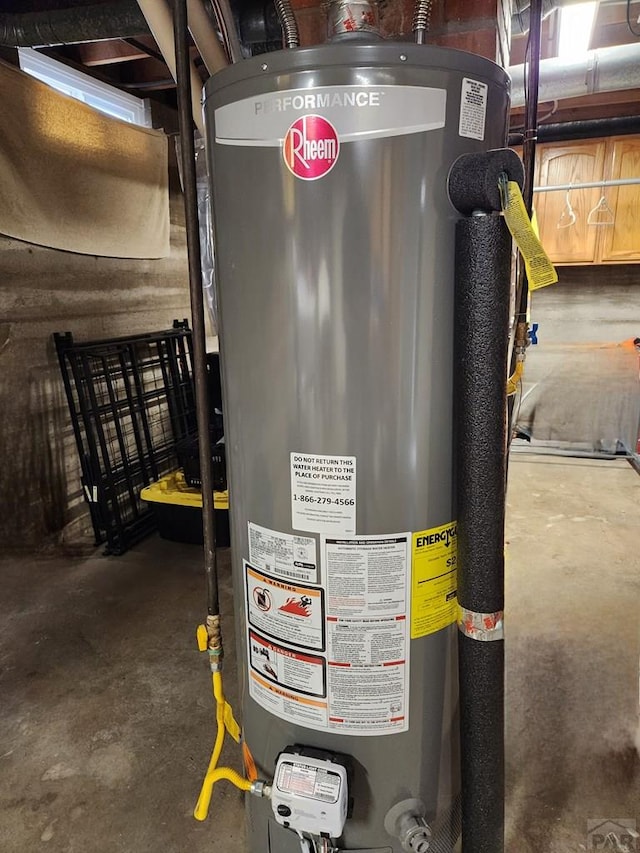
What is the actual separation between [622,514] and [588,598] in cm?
106

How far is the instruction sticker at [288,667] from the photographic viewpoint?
0.88 metres

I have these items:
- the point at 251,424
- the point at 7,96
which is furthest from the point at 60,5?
the point at 251,424

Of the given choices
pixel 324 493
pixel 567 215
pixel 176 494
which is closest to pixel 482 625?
pixel 324 493

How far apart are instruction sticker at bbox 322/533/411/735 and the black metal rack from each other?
92.4 inches

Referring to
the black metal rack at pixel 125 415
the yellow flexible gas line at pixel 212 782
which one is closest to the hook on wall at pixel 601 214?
the black metal rack at pixel 125 415

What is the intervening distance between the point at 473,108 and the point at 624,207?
13.1ft

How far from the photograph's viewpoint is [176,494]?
2.94m

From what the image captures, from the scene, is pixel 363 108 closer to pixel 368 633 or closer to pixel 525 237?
pixel 525 237

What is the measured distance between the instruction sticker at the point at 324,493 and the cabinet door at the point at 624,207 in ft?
13.5

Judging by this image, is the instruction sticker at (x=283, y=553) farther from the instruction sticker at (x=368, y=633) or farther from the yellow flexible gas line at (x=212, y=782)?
the yellow flexible gas line at (x=212, y=782)

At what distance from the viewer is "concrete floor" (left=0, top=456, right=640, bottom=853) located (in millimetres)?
1439

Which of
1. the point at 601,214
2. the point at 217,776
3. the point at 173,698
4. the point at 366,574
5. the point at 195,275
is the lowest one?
the point at 173,698

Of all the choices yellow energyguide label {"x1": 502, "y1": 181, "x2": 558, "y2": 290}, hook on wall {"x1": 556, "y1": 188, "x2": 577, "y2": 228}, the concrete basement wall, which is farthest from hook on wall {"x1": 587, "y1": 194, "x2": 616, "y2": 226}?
yellow energyguide label {"x1": 502, "y1": 181, "x2": 558, "y2": 290}

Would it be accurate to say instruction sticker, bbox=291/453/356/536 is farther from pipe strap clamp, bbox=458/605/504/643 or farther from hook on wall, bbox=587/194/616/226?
hook on wall, bbox=587/194/616/226
